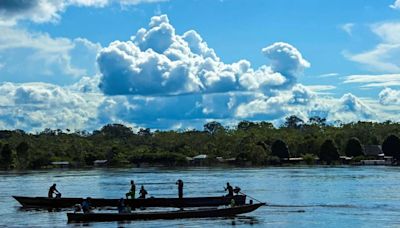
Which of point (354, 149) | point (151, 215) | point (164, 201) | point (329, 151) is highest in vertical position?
point (354, 149)

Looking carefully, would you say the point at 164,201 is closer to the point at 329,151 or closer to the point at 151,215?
the point at 151,215

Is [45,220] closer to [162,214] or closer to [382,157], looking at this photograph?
[162,214]

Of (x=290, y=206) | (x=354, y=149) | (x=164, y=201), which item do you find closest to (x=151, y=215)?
(x=164, y=201)

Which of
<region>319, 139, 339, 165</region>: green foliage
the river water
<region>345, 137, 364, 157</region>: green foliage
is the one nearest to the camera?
the river water

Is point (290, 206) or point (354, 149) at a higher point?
point (354, 149)

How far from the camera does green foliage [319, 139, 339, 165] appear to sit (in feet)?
623

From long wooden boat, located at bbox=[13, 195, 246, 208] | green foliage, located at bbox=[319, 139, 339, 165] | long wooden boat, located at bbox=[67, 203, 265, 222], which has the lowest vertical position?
long wooden boat, located at bbox=[67, 203, 265, 222]

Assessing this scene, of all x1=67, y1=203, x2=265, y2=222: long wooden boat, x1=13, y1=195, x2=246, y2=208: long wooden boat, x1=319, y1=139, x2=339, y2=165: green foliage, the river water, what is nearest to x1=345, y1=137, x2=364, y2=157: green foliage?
x1=319, y1=139, x2=339, y2=165: green foliage

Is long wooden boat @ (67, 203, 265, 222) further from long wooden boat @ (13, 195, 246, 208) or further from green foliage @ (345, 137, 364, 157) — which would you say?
green foliage @ (345, 137, 364, 157)

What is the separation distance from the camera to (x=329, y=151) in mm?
190500

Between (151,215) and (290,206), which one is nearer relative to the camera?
(151,215)

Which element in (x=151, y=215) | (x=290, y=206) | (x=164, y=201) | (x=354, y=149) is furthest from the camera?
(x=354, y=149)

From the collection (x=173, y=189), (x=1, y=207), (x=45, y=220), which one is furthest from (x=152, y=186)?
(x=45, y=220)

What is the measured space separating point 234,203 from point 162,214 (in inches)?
258
